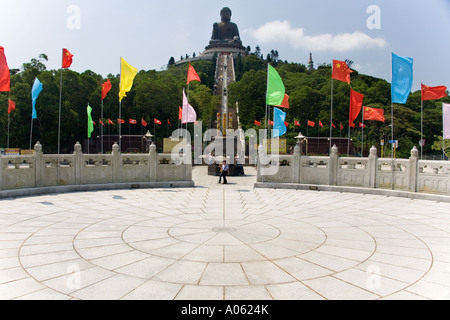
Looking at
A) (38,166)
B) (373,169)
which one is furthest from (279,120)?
(38,166)

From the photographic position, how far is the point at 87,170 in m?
15.0

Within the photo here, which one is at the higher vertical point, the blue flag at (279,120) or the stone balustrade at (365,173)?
the blue flag at (279,120)

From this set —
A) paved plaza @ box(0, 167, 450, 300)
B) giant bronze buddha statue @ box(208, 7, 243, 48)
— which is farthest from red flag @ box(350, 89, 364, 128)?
giant bronze buddha statue @ box(208, 7, 243, 48)

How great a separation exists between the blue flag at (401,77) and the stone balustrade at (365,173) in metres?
2.56

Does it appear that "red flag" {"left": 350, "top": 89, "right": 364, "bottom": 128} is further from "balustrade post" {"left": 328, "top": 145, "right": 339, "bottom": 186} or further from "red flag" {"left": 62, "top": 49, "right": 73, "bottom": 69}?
"red flag" {"left": 62, "top": 49, "right": 73, "bottom": 69}

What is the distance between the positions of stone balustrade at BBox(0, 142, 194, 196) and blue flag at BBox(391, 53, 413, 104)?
9687mm

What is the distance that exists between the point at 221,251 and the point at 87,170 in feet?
33.8

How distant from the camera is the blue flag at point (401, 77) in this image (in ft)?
47.7

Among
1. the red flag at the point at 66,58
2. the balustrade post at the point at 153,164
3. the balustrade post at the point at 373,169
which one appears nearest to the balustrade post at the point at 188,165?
the balustrade post at the point at 153,164

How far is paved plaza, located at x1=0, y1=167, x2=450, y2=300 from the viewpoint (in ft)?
16.2

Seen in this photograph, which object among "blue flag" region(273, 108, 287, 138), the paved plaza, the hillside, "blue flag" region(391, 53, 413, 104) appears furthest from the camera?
the hillside

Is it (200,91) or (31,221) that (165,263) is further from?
(200,91)

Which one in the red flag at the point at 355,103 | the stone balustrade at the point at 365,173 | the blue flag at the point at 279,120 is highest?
the red flag at the point at 355,103

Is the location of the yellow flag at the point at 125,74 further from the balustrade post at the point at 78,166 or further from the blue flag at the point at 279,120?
the blue flag at the point at 279,120
